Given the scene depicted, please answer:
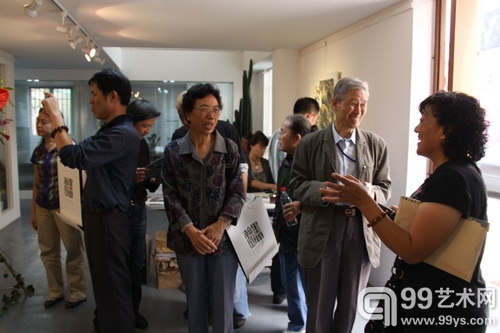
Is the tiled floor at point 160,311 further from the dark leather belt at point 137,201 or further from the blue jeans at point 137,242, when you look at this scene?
the dark leather belt at point 137,201

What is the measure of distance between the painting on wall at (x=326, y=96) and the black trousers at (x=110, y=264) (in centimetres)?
306

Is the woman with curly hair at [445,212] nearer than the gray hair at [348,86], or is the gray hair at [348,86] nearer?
the woman with curly hair at [445,212]

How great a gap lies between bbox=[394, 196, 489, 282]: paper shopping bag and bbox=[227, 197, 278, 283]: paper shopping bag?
0.98 metres

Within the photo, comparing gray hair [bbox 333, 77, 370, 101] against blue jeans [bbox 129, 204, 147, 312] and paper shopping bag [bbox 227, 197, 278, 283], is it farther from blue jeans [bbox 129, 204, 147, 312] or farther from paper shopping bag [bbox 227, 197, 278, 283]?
blue jeans [bbox 129, 204, 147, 312]

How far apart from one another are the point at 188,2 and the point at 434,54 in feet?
6.81

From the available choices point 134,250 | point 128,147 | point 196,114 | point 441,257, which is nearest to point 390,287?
point 441,257

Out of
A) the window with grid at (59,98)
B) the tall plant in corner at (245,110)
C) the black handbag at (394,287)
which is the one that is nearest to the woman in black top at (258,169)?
the black handbag at (394,287)

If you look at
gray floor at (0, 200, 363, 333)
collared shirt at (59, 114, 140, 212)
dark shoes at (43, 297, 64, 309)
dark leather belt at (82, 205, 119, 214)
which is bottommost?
gray floor at (0, 200, 363, 333)

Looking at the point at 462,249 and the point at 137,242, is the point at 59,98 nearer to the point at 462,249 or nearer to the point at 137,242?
the point at 137,242

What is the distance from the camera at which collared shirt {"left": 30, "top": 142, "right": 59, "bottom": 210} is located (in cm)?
326

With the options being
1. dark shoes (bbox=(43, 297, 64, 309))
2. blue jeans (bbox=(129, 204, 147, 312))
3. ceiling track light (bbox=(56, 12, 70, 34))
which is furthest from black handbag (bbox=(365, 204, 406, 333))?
ceiling track light (bbox=(56, 12, 70, 34))

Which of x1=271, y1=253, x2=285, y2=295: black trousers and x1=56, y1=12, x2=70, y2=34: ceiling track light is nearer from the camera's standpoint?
x1=271, y1=253, x2=285, y2=295: black trousers

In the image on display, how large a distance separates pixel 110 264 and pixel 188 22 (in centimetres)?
297

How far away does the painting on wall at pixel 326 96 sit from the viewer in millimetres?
4633
